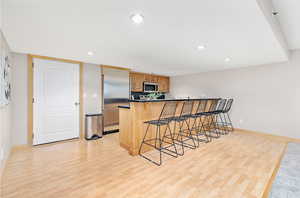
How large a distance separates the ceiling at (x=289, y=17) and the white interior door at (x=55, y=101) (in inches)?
170

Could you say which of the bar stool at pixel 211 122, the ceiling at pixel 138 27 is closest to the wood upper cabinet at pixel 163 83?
the bar stool at pixel 211 122

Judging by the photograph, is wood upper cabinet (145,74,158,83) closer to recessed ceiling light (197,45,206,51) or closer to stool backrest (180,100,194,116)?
stool backrest (180,100,194,116)

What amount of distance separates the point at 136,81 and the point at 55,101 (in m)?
2.92

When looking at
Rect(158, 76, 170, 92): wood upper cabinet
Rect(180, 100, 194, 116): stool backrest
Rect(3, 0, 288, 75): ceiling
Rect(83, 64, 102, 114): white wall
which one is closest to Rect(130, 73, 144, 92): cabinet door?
Rect(158, 76, 170, 92): wood upper cabinet

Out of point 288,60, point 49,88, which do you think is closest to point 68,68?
point 49,88

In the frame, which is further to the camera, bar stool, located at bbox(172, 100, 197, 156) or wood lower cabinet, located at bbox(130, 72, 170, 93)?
wood lower cabinet, located at bbox(130, 72, 170, 93)

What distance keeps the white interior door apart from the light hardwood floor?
463 millimetres

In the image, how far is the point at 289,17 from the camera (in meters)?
2.16

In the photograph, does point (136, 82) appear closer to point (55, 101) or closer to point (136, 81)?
point (136, 81)

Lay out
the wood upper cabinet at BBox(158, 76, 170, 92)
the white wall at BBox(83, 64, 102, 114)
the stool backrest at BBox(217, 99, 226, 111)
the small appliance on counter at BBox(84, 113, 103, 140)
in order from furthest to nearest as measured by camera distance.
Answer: the wood upper cabinet at BBox(158, 76, 170, 92), the stool backrest at BBox(217, 99, 226, 111), the white wall at BBox(83, 64, 102, 114), the small appliance on counter at BBox(84, 113, 103, 140)

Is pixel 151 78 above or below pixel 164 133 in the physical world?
above

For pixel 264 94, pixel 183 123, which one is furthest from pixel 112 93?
pixel 264 94

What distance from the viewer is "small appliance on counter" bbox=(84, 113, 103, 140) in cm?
381

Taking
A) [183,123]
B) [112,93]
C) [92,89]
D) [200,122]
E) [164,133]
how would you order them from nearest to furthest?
[164,133] < [183,123] < [92,89] < [200,122] < [112,93]
